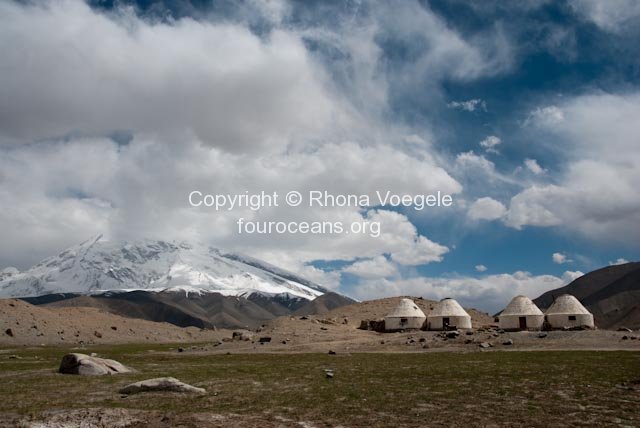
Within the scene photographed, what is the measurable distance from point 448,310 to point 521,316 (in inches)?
344

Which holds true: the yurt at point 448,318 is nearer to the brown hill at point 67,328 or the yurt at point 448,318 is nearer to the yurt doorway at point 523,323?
the yurt doorway at point 523,323

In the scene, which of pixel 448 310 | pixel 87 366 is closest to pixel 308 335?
pixel 448 310

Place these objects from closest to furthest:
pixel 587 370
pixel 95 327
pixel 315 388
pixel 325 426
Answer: pixel 325 426 → pixel 315 388 → pixel 587 370 → pixel 95 327

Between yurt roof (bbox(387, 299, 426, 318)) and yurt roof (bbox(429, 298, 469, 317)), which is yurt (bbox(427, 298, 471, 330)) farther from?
yurt roof (bbox(387, 299, 426, 318))

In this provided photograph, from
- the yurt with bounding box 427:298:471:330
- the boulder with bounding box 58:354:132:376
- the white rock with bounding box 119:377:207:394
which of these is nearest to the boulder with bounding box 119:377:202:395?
the white rock with bounding box 119:377:207:394

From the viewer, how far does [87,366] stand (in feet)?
84.2

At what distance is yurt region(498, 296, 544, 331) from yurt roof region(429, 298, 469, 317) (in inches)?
210

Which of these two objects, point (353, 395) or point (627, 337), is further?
point (627, 337)

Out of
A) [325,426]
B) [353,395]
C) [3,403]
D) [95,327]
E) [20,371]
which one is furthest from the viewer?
[95,327]

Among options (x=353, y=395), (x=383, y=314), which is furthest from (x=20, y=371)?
(x=383, y=314)

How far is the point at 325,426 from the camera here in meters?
14.3

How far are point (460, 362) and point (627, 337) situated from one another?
22.3m

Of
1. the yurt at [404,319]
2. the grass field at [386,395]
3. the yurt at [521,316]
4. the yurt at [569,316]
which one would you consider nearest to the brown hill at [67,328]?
the yurt at [404,319]

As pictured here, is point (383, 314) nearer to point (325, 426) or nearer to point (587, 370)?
point (587, 370)
